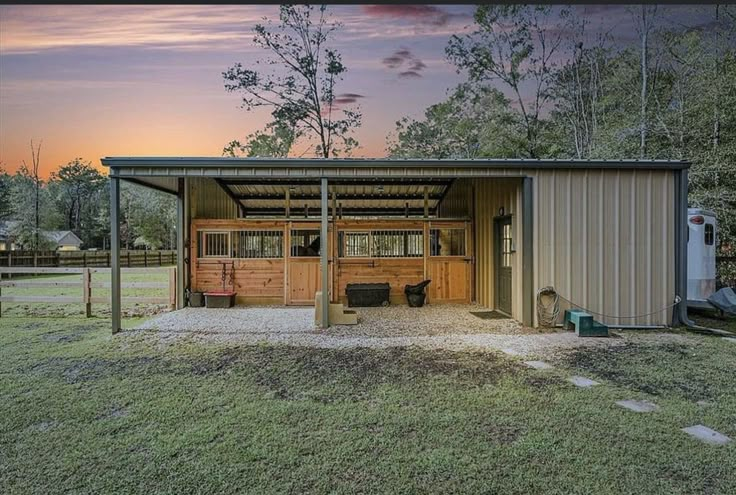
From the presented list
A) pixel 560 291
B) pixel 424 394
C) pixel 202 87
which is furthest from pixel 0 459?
pixel 202 87

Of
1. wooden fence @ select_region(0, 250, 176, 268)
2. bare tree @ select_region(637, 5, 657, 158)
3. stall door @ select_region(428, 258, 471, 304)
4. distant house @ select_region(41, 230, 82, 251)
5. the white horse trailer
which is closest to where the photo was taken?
the white horse trailer

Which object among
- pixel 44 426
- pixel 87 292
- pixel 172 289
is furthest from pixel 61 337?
pixel 44 426

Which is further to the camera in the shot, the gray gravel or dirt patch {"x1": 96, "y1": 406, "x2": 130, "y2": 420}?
the gray gravel

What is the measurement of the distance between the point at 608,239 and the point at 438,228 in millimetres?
3446

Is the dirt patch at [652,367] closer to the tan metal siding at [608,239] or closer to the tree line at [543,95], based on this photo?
the tan metal siding at [608,239]

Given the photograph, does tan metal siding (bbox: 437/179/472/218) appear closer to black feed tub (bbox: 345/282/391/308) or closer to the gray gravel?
black feed tub (bbox: 345/282/391/308)

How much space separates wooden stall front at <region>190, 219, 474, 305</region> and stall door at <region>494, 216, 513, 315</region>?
1.16 m

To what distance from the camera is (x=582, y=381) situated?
4.19 meters

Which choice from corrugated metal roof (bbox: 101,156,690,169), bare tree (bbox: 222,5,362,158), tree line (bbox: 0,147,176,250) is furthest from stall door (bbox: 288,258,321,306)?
bare tree (bbox: 222,5,362,158)

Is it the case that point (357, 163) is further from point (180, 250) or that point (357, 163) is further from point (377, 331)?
point (180, 250)

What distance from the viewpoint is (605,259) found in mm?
6895

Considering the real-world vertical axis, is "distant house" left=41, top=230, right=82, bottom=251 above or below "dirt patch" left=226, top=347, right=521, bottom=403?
above

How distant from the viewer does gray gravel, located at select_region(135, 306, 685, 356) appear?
228 inches

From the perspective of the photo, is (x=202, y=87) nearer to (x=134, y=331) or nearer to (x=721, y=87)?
(x=134, y=331)
